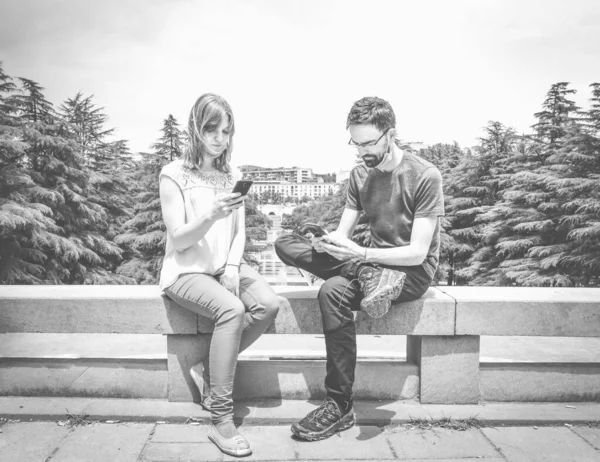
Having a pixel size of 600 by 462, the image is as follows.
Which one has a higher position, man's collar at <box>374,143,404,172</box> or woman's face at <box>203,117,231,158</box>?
woman's face at <box>203,117,231,158</box>

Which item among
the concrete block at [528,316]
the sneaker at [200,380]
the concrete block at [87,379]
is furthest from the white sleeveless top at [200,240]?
the concrete block at [528,316]

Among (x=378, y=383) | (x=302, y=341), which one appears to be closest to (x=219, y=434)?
(x=378, y=383)

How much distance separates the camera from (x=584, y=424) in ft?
9.13

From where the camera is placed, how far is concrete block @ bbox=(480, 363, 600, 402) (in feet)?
10.1

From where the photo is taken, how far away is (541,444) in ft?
8.33

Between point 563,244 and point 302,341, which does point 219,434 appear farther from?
point 563,244

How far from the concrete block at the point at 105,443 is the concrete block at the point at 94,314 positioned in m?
0.53

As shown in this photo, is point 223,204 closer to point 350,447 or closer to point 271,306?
point 271,306

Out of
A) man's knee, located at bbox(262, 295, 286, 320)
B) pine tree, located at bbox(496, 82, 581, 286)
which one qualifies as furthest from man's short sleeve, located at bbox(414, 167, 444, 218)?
pine tree, located at bbox(496, 82, 581, 286)

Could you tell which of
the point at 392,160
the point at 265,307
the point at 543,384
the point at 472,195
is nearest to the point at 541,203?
the point at 472,195

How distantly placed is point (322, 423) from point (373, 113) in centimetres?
168

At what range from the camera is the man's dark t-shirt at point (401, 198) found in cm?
275

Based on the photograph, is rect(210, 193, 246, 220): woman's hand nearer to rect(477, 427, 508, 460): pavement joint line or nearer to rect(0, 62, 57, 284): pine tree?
rect(477, 427, 508, 460): pavement joint line

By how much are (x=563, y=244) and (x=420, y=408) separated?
59.1 feet
